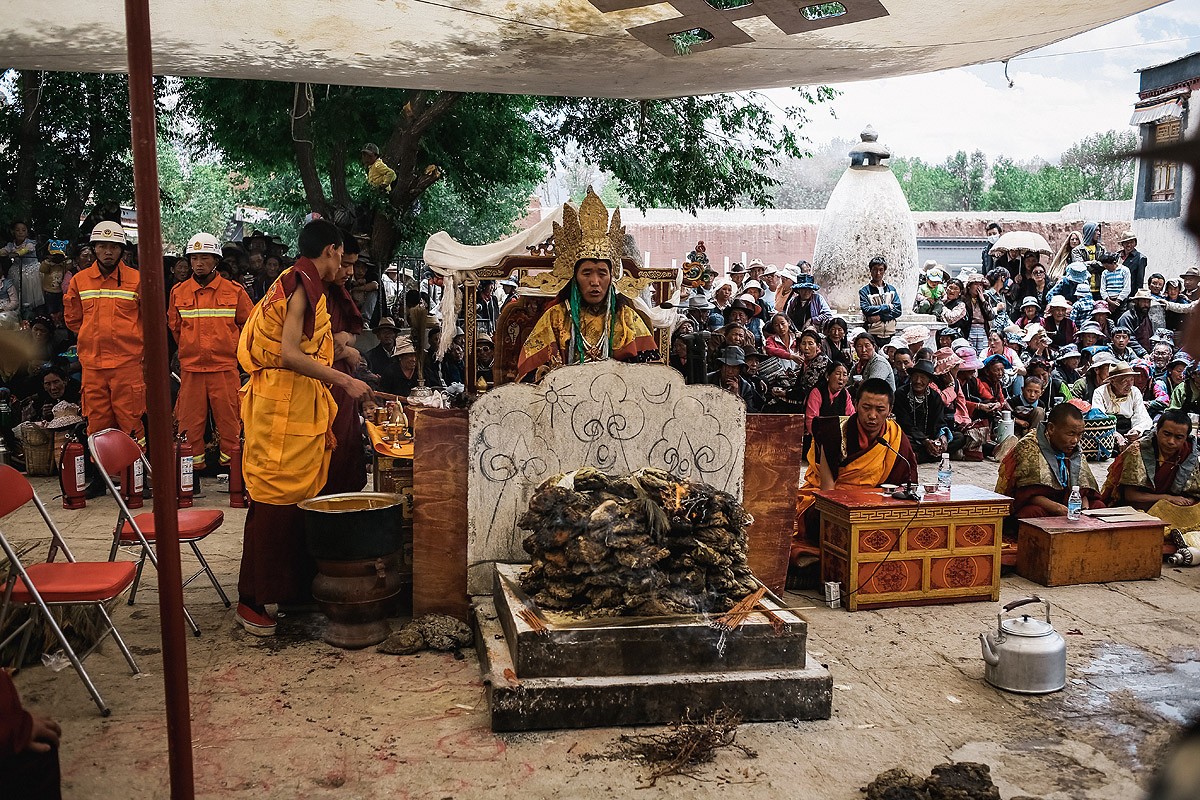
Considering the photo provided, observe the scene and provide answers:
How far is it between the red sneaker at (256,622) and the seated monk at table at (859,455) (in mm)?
3106

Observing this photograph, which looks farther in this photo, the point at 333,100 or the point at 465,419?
the point at 333,100

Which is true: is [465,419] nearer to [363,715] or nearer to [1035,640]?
[363,715]

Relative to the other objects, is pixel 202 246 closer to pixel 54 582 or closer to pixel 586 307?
pixel 586 307

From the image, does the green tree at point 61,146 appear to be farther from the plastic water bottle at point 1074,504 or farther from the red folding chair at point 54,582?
the plastic water bottle at point 1074,504

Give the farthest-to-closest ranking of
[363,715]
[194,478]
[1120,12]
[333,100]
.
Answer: [333,100] → [194,478] → [1120,12] → [363,715]

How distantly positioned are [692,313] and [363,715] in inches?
349

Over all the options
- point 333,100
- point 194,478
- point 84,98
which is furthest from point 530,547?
point 84,98

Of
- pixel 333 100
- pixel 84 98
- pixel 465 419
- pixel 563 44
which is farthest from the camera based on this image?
pixel 84 98

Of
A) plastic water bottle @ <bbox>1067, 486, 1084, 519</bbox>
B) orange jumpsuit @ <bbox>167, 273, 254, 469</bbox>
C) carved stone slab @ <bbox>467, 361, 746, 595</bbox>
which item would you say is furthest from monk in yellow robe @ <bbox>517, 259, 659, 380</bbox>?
orange jumpsuit @ <bbox>167, 273, 254, 469</bbox>

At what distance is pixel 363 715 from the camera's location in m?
4.19

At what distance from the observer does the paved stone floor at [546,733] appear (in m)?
3.67

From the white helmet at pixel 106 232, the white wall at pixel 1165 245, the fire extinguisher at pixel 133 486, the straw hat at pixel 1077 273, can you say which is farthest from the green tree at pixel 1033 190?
the fire extinguisher at pixel 133 486

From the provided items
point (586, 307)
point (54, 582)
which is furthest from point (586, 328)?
point (54, 582)

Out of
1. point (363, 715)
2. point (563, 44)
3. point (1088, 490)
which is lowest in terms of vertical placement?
point (363, 715)
